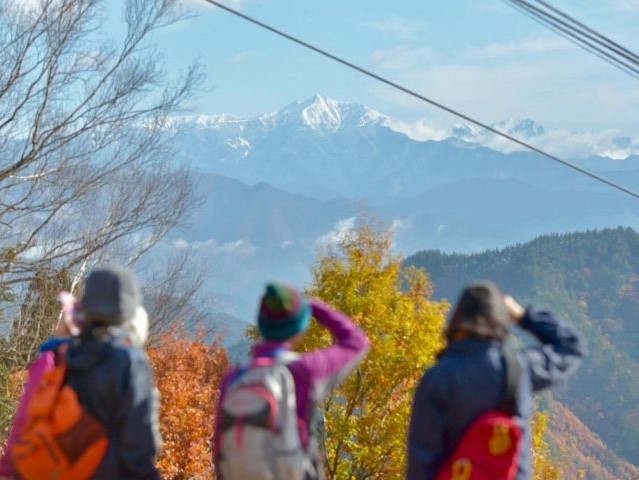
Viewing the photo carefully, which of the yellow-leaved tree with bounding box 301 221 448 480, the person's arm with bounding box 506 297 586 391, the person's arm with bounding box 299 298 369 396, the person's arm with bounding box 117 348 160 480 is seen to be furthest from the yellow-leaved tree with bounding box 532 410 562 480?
the person's arm with bounding box 117 348 160 480

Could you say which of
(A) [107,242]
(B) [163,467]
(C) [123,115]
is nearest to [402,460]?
(B) [163,467]

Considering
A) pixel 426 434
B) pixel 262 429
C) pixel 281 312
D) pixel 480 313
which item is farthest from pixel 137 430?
pixel 480 313

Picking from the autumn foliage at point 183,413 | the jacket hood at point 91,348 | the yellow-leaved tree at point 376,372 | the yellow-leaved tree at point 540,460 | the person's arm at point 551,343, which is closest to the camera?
the jacket hood at point 91,348

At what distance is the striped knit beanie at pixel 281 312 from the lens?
3.86 meters

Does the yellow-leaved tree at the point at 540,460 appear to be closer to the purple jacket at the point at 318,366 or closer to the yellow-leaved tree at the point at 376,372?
the yellow-leaved tree at the point at 376,372

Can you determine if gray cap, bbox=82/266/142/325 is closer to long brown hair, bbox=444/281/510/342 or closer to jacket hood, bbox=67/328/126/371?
jacket hood, bbox=67/328/126/371

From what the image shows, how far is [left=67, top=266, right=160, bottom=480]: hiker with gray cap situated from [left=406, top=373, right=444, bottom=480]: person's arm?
98 cm

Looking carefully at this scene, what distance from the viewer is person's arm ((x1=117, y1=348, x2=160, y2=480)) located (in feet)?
12.3

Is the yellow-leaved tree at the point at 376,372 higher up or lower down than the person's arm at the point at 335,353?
lower down

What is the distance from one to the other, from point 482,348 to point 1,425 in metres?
16.8

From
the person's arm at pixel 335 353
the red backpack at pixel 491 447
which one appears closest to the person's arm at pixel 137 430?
the person's arm at pixel 335 353

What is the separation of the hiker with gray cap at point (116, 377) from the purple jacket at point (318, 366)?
0.30m

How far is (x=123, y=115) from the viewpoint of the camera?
46.3ft

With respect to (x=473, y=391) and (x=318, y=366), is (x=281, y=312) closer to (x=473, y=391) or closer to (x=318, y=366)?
(x=318, y=366)
